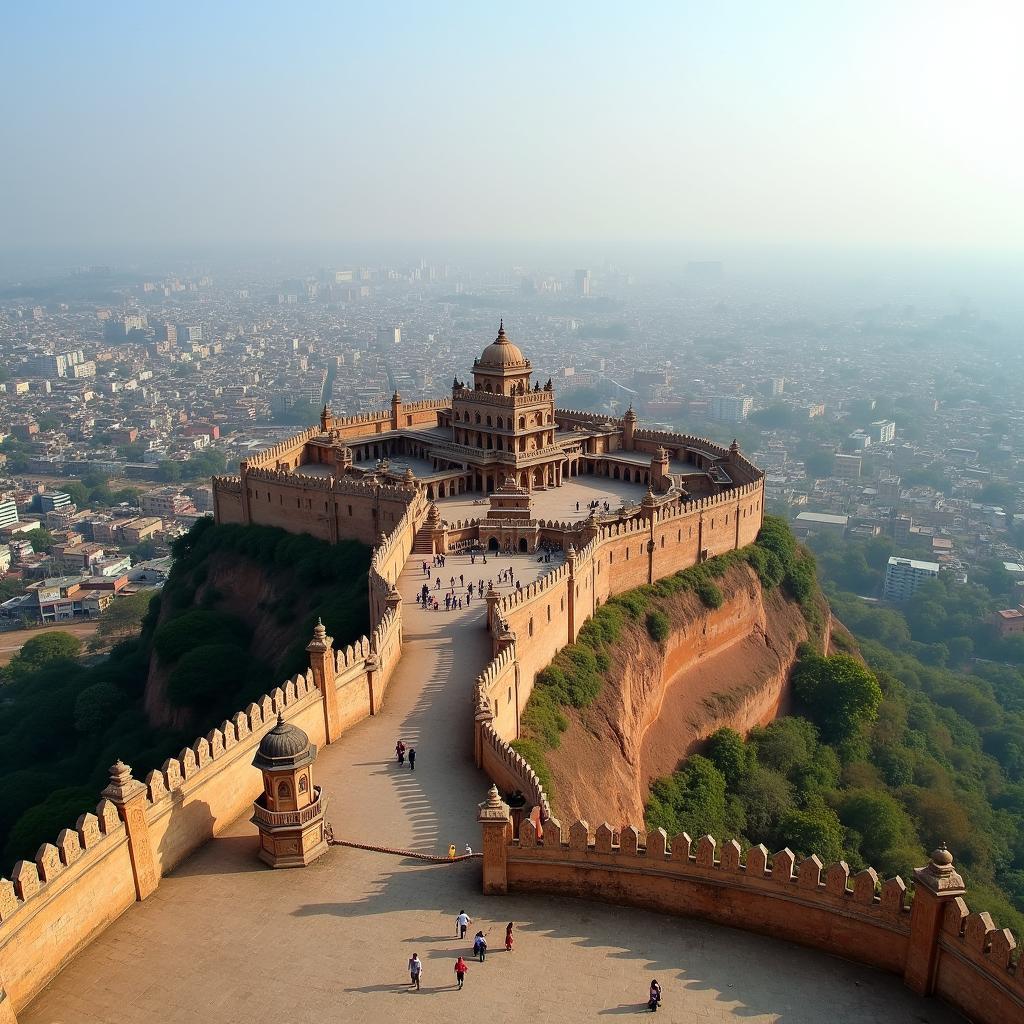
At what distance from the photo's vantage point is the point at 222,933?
21156 millimetres

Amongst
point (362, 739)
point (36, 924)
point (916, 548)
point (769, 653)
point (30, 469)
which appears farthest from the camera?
point (30, 469)

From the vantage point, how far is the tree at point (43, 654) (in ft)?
263

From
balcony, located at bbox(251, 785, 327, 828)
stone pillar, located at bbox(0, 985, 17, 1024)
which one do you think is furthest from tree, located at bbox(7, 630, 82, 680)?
stone pillar, located at bbox(0, 985, 17, 1024)

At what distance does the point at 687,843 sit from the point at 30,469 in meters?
176

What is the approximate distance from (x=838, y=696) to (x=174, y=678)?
35085mm

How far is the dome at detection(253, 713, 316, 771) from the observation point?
23.2 metres

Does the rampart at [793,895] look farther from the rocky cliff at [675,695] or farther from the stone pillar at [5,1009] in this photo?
the rocky cliff at [675,695]

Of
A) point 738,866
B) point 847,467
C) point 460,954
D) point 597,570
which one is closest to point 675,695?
point 597,570

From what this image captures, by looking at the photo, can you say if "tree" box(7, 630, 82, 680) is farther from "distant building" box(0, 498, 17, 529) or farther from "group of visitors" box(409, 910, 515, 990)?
"group of visitors" box(409, 910, 515, 990)

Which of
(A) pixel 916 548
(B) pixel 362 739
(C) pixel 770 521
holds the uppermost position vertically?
(B) pixel 362 739

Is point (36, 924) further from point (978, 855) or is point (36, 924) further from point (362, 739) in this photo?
point (978, 855)

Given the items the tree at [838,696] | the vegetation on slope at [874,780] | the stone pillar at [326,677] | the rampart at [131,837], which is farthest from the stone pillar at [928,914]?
the tree at [838,696]

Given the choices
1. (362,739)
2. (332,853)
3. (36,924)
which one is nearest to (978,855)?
(362,739)

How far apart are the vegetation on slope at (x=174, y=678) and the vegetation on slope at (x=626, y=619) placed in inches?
361
